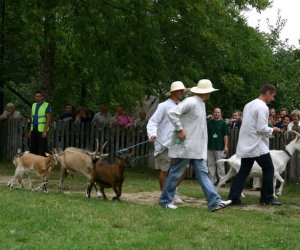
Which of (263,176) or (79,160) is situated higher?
(79,160)

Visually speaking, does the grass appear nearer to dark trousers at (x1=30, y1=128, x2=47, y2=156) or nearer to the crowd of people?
the crowd of people

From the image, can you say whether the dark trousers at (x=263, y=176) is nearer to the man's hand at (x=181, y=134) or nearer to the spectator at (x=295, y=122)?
the man's hand at (x=181, y=134)

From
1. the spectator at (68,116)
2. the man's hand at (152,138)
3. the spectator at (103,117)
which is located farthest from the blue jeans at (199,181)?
the spectator at (68,116)

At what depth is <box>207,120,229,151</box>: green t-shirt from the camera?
587 inches

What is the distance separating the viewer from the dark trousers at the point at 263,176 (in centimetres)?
1057

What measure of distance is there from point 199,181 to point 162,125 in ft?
4.92

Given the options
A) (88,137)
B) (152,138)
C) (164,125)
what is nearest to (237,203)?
(164,125)

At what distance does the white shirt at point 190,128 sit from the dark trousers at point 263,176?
4.45 ft

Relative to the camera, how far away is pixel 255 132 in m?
10.5

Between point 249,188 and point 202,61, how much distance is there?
15.3ft

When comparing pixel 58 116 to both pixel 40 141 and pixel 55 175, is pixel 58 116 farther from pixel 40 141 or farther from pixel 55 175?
pixel 40 141

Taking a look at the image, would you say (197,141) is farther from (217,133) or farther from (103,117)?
(103,117)

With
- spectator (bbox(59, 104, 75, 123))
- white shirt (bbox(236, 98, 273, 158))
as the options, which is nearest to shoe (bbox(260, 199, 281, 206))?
white shirt (bbox(236, 98, 273, 158))

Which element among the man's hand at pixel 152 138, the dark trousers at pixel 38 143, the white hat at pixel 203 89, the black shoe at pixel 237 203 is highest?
the white hat at pixel 203 89
